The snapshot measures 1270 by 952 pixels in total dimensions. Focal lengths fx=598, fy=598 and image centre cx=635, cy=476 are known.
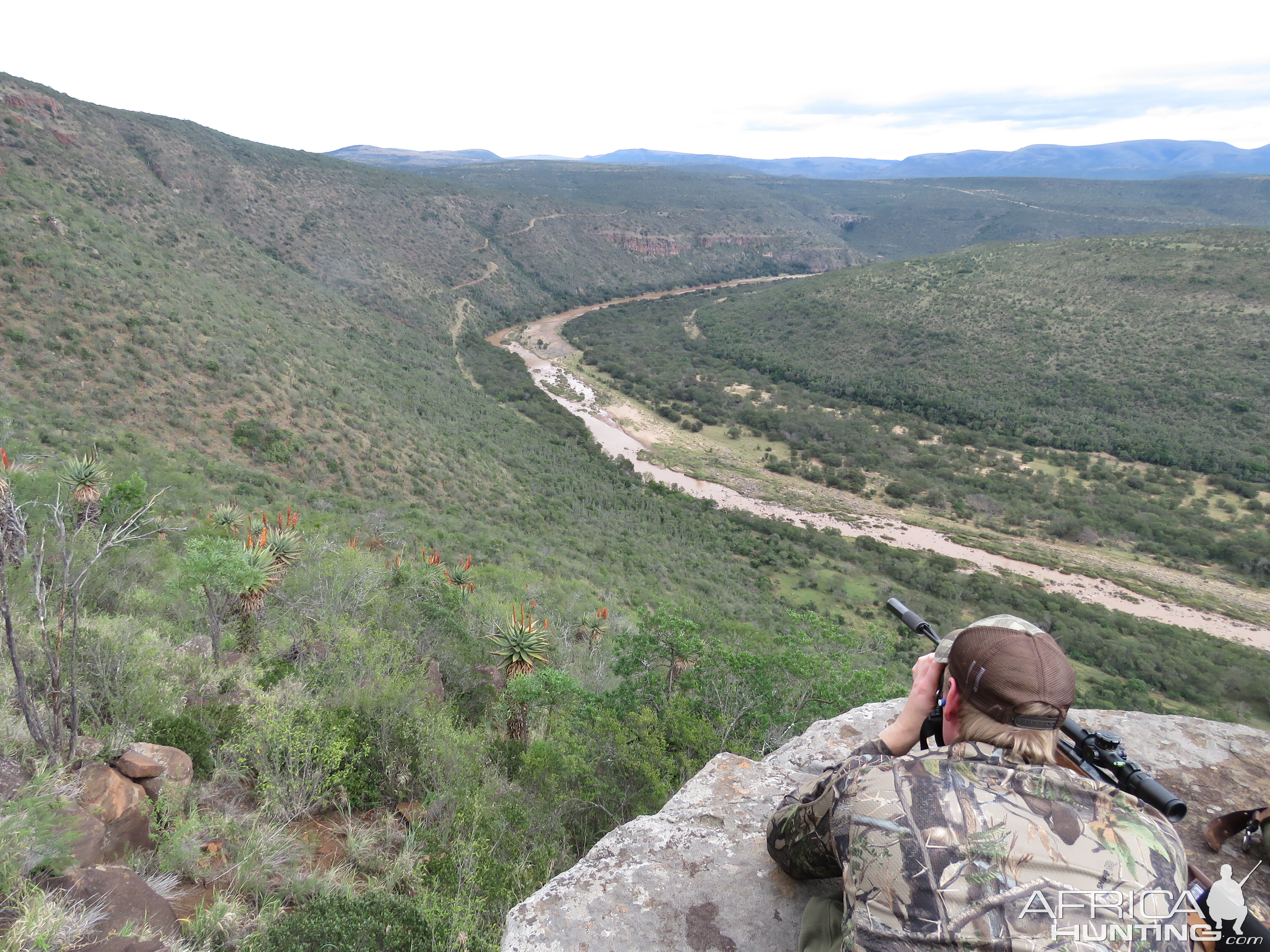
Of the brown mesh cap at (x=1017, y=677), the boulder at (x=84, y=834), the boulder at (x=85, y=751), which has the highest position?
the brown mesh cap at (x=1017, y=677)

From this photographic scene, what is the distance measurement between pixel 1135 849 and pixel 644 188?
137 metres

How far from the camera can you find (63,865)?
140 inches

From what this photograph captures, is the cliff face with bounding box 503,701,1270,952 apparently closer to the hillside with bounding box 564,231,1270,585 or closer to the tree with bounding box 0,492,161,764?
the tree with bounding box 0,492,161,764

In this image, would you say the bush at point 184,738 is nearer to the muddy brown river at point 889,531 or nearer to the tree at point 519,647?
the tree at point 519,647

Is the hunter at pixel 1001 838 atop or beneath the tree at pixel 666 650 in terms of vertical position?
atop

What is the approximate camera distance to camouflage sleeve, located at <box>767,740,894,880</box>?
7.81 feet

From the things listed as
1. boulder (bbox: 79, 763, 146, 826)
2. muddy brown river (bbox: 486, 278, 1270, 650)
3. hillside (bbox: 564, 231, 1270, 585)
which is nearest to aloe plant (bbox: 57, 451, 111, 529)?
boulder (bbox: 79, 763, 146, 826)

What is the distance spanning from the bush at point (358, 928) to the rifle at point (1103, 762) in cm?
363

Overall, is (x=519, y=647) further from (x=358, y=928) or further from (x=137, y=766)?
(x=358, y=928)

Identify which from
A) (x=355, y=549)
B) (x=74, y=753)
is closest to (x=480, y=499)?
(x=355, y=549)

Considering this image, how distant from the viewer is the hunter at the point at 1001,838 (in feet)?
5.74

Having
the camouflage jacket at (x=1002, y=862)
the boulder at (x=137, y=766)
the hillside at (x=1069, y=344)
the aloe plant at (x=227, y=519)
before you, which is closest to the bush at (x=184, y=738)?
the boulder at (x=137, y=766)

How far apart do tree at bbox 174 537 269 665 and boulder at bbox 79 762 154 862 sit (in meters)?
3.42

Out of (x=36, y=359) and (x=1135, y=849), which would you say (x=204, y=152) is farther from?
(x=1135, y=849)
